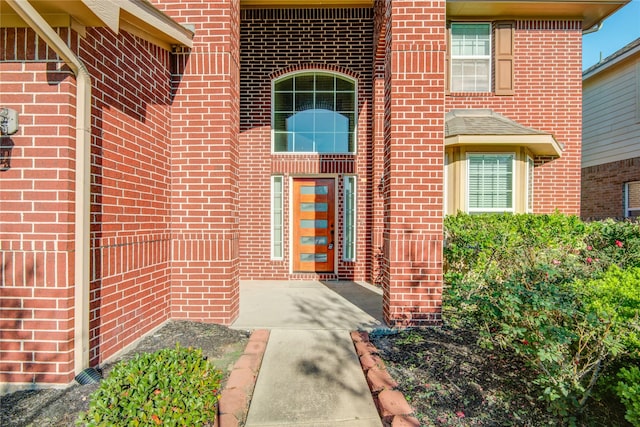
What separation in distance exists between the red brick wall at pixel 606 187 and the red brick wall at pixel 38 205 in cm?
1210

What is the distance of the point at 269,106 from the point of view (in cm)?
663

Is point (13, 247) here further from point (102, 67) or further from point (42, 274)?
point (102, 67)

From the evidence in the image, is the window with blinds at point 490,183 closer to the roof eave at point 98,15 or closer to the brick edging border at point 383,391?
the brick edging border at point 383,391

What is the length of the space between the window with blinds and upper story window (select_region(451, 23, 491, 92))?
1913mm

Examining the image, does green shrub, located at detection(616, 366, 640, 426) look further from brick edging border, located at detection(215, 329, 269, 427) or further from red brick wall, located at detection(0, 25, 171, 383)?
red brick wall, located at detection(0, 25, 171, 383)

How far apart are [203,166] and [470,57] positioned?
260 inches

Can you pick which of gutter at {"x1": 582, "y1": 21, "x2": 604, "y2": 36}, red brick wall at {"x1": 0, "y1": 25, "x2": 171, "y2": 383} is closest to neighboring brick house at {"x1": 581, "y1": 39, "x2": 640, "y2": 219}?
gutter at {"x1": 582, "y1": 21, "x2": 604, "y2": 36}

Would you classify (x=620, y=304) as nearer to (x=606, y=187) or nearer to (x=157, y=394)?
(x=157, y=394)

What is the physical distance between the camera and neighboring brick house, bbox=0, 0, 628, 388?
2.38m

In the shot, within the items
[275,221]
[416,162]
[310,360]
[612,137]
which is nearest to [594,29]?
[612,137]

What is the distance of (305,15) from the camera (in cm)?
646

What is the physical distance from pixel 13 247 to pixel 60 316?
64 centimetres

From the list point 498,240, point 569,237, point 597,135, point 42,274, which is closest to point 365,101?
point 498,240

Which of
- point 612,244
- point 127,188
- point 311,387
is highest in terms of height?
point 127,188
